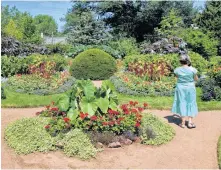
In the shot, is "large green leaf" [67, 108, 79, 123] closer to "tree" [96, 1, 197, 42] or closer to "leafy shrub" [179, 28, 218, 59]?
"leafy shrub" [179, 28, 218, 59]

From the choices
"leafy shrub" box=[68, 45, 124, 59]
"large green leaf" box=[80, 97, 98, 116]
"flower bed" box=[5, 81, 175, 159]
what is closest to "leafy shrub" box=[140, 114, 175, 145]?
"flower bed" box=[5, 81, 175, 159]

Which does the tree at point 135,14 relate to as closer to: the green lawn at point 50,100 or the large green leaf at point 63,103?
the green lawn at point 50,100

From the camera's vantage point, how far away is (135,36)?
25.6m

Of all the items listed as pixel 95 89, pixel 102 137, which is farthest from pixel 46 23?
pixel 102 137

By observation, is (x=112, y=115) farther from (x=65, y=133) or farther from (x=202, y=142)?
(x=202, y=142)

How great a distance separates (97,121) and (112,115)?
34cm

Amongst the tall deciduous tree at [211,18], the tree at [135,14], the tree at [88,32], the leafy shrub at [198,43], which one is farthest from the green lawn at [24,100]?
the tall deciduous tree at [211,18]

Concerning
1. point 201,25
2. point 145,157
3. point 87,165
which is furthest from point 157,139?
point 201,25

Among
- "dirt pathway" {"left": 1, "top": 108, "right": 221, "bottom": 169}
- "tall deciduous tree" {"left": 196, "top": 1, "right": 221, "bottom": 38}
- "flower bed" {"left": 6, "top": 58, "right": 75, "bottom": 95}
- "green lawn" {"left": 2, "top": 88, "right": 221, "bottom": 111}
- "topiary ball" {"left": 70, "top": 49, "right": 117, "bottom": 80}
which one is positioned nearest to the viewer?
"dirt pathway" {"left": 1, "top": 108, "right": 221, "bottom": 169}

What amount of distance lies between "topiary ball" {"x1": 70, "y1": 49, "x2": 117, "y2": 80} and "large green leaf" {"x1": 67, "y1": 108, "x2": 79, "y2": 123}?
6.57 meters

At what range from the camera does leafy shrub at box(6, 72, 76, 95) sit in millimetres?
10445

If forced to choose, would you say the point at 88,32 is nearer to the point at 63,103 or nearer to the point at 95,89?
the point at 95,89

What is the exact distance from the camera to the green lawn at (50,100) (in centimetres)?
879

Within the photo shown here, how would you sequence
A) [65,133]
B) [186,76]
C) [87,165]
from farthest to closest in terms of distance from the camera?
1. [186,76]
2. [65,133]
3. [87,165]
